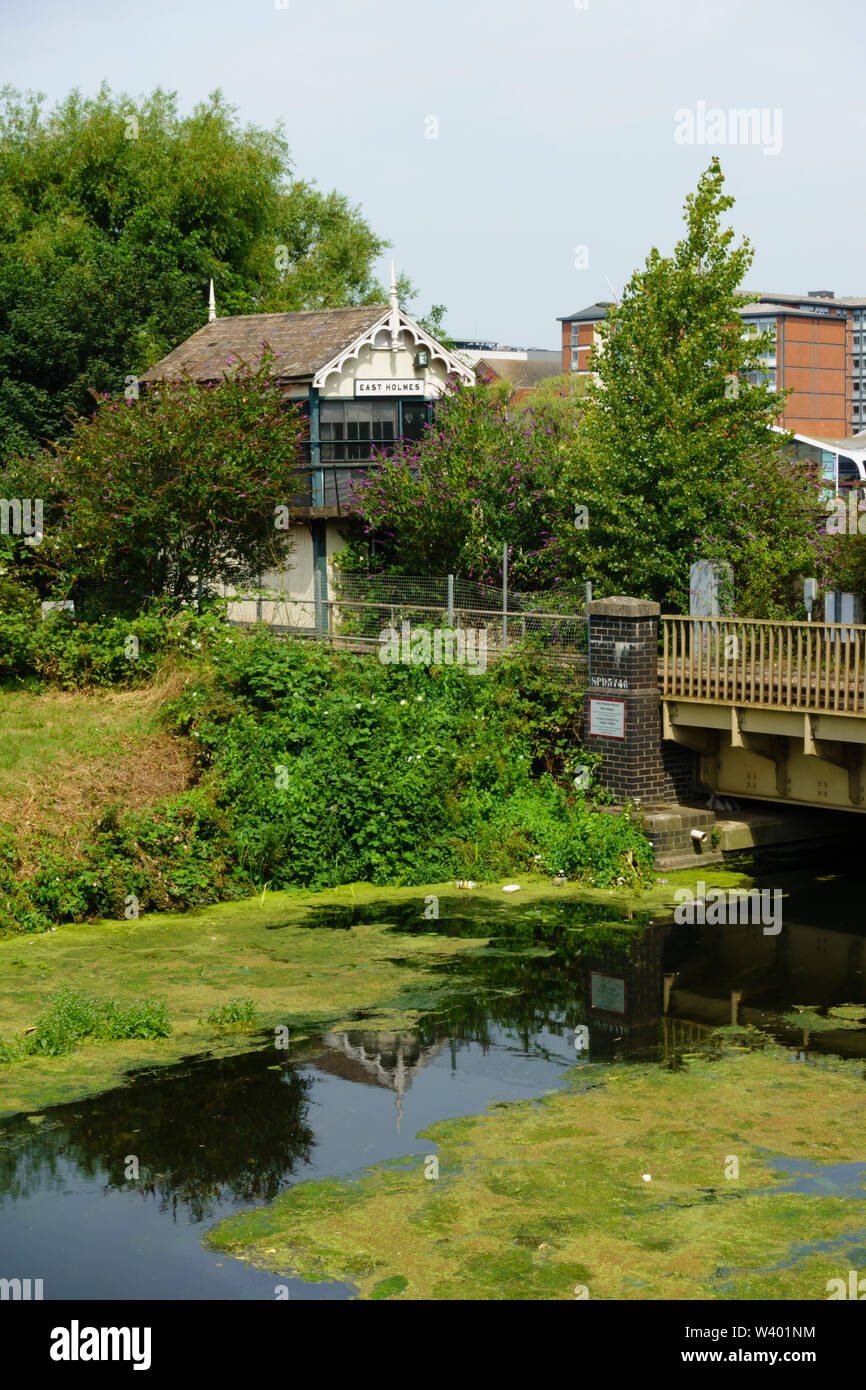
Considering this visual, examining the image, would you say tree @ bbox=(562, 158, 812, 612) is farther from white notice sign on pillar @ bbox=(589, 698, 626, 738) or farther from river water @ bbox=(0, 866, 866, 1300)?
river water @ bbox=(0, 866, 866, 1300)

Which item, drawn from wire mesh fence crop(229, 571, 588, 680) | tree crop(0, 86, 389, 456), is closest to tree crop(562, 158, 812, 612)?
wire mesh fence crop(229, 571, 588, 680)

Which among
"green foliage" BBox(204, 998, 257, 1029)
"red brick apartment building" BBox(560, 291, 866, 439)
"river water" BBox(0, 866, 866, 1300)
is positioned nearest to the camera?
"river water" BBox(0, 866, 866, 1300)

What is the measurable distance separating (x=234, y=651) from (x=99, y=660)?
308 cm

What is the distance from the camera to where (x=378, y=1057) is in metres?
13.7

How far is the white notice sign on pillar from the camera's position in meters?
21.6

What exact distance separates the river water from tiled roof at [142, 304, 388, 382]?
61.7ft

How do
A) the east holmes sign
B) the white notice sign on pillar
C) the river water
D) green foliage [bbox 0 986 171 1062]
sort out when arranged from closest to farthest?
the river water
green foliage [bbox 0 986 171 1062]
the white notice sign on pillar
the east holmes sign

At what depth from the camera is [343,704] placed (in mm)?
21750

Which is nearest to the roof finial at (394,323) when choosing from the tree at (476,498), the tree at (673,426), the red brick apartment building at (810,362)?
the tree at (476,498)

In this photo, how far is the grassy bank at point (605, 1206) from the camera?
9422mm

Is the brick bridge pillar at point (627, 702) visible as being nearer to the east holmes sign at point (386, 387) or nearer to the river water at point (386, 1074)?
the river water at point (386, 1074)

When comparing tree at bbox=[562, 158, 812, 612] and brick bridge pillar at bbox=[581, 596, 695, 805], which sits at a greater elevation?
tree at bbox=[562, 158, 812, 612]

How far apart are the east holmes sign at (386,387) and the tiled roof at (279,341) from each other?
99 cm

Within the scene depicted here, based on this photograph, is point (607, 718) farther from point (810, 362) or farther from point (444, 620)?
point (810, 362)
